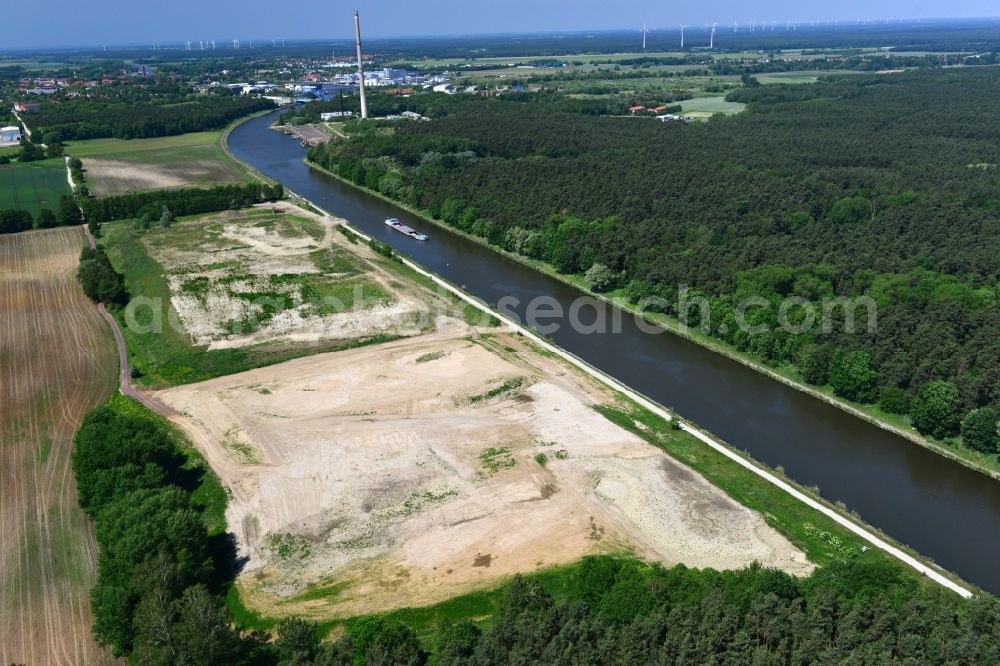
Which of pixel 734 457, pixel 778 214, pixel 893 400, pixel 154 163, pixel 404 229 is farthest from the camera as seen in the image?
pixel 154 163

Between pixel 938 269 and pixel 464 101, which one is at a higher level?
pixel 464 101

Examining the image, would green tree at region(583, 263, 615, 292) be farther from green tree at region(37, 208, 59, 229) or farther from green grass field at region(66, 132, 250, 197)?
green grass field at region(66, 132, 250, 197)

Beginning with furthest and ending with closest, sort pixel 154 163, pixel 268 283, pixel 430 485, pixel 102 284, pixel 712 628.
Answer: pixel 154 163, pixel 268 283, pixel 102 284, pixel 430 485, pixel 712 628

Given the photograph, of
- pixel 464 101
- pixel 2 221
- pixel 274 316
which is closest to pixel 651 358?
pixel 274 316

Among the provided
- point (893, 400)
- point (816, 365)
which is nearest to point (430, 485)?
point (816, 365)

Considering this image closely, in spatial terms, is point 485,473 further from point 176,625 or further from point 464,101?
point 464,101

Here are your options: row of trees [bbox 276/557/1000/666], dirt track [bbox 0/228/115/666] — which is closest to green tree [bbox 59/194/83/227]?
dirt track [bbox 0/228/115/666]

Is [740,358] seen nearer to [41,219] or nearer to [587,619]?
[587,619]
